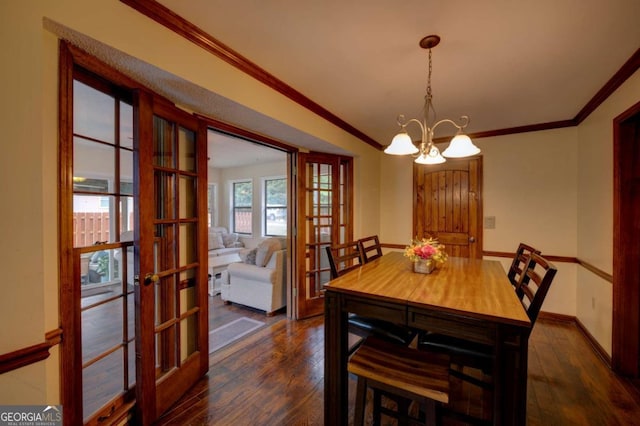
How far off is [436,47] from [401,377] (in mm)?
1987

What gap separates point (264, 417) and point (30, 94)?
2087mm

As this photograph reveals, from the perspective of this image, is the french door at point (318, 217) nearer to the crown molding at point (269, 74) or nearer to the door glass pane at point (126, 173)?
the crown molding at point (269, 74)

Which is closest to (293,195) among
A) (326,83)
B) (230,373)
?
(326,83)

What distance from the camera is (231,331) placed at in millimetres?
3010

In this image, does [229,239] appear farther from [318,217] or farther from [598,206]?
[598,206]

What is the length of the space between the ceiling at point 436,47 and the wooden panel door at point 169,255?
703 mm

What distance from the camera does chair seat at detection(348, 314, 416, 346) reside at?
70.9 inches

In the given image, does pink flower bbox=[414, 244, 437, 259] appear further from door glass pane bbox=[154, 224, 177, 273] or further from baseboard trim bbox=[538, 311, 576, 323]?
baseboard trim bbox=[538, 311, 576, 323]

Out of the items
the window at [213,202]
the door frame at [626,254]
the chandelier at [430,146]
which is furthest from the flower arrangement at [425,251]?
the window at [213,202]

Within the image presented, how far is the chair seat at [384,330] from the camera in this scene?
1.80 metres

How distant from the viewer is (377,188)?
4.34m

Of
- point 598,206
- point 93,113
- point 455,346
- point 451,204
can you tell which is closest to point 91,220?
point 93,113

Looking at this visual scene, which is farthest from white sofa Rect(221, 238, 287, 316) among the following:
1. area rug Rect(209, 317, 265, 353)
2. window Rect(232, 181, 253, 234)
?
window Rect(232, 181, 253, 234)

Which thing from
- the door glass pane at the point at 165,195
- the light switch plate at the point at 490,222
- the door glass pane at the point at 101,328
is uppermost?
the door glass pane at the point at 165,195
